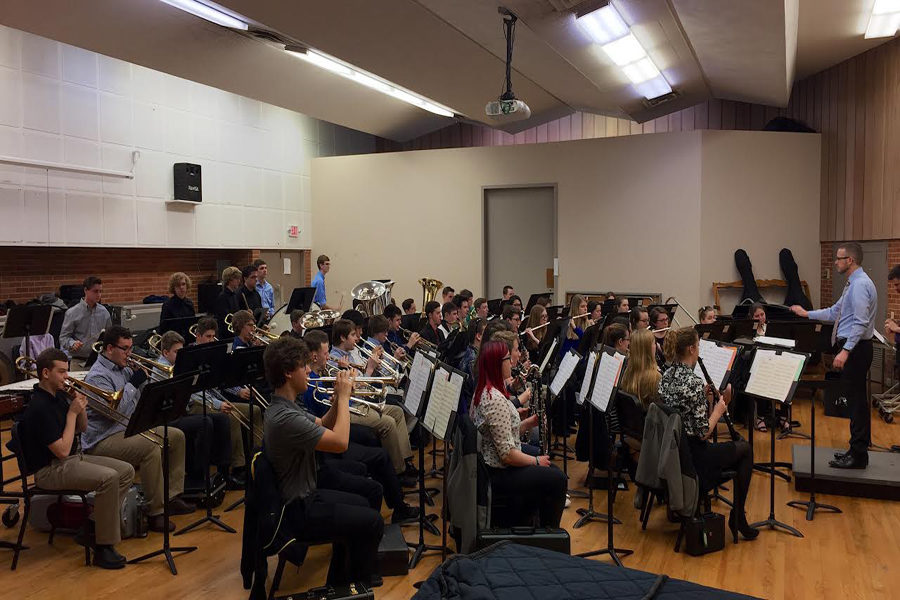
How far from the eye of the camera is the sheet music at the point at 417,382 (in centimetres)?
460

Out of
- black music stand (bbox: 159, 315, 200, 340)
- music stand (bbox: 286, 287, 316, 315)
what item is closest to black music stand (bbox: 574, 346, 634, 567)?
black music stand (bbox: 159, 315, 200, 340)

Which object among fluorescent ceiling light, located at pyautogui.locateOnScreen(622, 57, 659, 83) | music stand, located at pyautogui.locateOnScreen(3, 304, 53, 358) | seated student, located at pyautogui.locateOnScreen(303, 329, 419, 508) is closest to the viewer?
seated student, located at pyautogui.locateOnScreen(303, 329, 419, 508)

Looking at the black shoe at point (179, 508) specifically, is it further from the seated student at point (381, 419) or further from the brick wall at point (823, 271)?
the brick wall at point (823, 271)

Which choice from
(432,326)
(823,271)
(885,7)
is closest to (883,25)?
(885,7)

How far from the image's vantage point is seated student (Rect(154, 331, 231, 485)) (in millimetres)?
5582

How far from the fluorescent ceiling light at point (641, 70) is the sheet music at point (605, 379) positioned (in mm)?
6219

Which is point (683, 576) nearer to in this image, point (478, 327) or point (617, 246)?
point (478, 327)

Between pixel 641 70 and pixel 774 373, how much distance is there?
6459 millimetres

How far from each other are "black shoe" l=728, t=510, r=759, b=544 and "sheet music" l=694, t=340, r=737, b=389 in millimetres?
901

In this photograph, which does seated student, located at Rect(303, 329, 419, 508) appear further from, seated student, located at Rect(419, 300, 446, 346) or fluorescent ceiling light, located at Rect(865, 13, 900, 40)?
fluorescent ceiling light, located at Rect(865, 13, 900, 40)

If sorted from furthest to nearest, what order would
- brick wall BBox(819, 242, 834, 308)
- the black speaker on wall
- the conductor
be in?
brick wall BBox(819, 242, 834, 308) → the black speaker on wall → the conductor

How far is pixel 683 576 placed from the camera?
437 centimetres

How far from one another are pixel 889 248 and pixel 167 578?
9.65 metres

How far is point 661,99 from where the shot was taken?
12.0 meters
